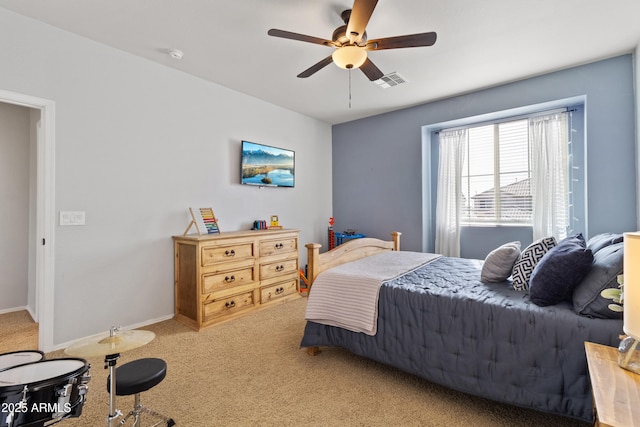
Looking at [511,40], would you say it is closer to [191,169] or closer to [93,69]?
[191,169]

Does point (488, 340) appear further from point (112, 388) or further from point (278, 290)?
point (278, 290)

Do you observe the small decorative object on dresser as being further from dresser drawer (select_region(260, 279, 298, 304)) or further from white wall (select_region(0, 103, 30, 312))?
white wall (select_region(0, 103, 30, 312))

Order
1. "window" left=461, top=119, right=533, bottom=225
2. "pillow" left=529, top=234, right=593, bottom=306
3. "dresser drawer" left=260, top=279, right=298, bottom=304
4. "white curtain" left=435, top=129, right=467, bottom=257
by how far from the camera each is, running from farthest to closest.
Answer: "white curtain" left=435, top=129, right=467, bottom=257 → "window" left=461, top=119, right=533, bottom=225 → "dresser drawer" left=260, top=279, right=298, bottom=304 → "pillow" left=529, top=234, right=593, bottom=306

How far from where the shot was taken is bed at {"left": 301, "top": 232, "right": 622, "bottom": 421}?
143cm

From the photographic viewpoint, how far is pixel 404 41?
6.82 ft

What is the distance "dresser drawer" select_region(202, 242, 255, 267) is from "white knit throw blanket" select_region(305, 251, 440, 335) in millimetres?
1262

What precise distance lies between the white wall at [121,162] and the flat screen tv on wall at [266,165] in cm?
13

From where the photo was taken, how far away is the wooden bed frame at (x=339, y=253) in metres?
2.48

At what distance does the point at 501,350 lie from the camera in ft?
5.22

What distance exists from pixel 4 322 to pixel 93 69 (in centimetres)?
280

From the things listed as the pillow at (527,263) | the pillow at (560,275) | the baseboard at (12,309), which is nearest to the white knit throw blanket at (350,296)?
the pillow at (527,263)

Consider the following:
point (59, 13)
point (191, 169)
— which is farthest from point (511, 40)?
point (59, 13)

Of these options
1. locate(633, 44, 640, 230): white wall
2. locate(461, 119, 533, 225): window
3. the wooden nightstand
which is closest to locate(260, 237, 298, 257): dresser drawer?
locate(461, 119, 533, 225): window

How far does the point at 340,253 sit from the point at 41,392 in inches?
84.9
